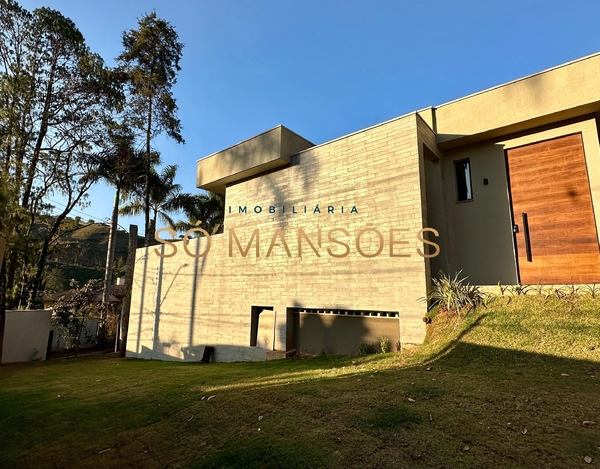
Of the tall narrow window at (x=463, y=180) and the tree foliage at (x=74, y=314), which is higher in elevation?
the tall narrow window at (x=463, y=180)

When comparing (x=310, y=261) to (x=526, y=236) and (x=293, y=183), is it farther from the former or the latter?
(x=526, y=236)

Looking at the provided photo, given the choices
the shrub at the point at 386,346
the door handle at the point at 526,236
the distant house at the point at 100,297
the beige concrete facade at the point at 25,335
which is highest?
the door handle at the point at 526,236

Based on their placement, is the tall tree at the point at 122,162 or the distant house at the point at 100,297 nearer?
the tall tree at the point at 122,162

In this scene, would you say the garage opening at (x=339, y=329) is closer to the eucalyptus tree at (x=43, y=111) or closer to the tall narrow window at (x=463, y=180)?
the tall narrow window at (x=463, y=180)

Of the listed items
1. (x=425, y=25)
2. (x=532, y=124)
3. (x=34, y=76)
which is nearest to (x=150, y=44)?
(x=34, y=76)

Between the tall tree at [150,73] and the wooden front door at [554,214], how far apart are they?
15.4 metres

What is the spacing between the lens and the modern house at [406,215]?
24.0 feet

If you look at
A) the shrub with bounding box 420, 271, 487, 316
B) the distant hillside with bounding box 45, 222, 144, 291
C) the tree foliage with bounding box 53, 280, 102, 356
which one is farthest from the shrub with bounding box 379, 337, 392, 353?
the distant hillside with bounding box 45, 222, 144, 291

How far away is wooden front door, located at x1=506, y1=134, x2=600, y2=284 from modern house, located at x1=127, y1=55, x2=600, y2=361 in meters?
0.02

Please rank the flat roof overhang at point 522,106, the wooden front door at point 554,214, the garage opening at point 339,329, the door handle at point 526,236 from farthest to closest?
1. the garage opening at point 339,329
2. the door handle at point 526,236
3. the wooden front door at point 554,214
4. the flat roof overhang at point 522,106

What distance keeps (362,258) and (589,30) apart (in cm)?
714

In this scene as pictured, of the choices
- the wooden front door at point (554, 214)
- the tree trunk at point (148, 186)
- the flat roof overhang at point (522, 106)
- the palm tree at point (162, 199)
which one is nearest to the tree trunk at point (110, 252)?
the palm tree at point (162, 199)

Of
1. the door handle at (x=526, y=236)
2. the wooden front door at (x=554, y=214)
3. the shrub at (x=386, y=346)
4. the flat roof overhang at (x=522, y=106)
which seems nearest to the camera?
the flat roof overhang at (x=522, y=106)

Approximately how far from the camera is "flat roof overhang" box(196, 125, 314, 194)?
33.7 ft
